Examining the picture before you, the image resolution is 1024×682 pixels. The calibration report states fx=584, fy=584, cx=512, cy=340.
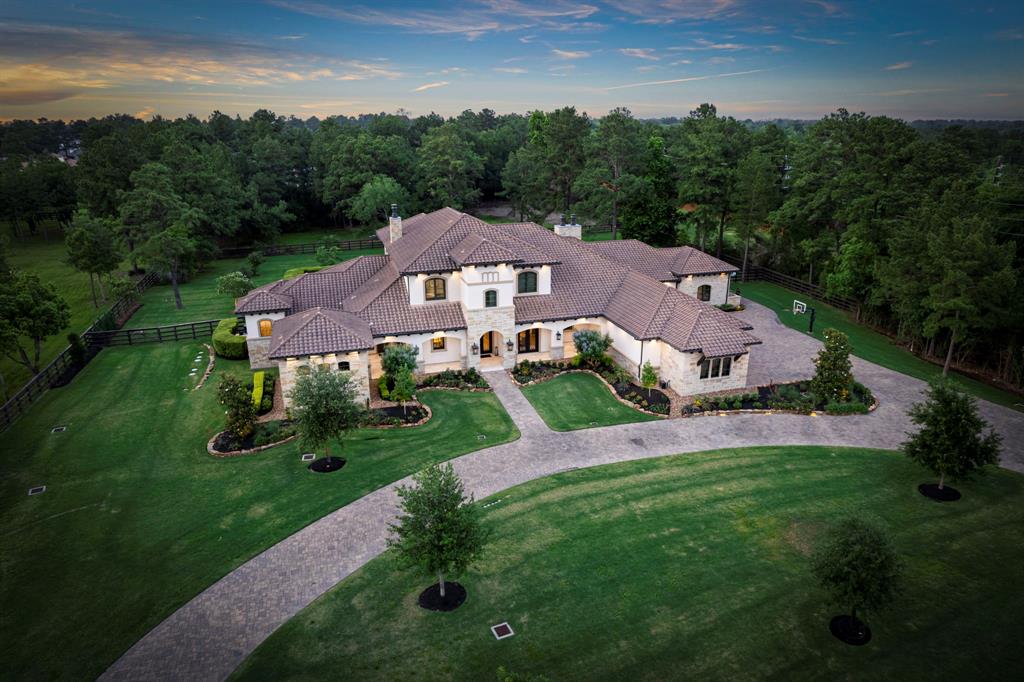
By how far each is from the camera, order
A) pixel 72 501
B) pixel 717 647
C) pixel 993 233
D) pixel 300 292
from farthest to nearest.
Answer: pixel 300 292 < pixel 993 233 < pixel 72 501 < pixel 717 647

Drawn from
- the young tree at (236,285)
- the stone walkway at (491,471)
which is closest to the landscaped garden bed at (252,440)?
the stone walkway at (491,471)

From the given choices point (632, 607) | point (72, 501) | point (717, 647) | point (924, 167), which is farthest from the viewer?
point (924, 167)

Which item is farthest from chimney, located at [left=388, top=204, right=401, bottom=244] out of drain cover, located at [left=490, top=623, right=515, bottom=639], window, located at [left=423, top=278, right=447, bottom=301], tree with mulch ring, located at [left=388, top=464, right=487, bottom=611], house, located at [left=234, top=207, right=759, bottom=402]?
drain cover, located at [left=490, top=623, right=515, bottom=639]

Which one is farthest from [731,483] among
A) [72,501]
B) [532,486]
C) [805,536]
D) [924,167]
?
[924,167]

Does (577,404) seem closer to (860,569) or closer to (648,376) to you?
(648,376)

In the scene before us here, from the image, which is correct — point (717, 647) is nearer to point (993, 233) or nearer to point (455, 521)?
point (455, 521)

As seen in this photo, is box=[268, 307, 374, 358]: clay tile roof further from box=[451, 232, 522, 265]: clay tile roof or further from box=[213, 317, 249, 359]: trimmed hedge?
box=[213, 317, 249, 359]: trimmed hedge

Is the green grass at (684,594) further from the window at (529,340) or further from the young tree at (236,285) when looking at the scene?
the young tree at (236,285)
